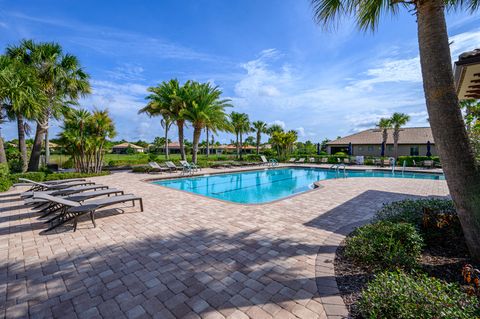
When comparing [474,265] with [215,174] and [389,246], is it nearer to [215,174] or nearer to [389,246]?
[389,246]

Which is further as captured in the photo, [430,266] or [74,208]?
[74,208]

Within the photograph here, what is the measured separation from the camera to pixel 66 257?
374 centimetres

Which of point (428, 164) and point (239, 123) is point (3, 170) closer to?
point (239, 123)

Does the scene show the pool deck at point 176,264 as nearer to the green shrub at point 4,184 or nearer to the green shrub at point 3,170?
the green shrub at point 4,184

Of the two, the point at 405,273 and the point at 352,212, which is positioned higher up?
the point at 405,273

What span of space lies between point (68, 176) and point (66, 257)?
11.9 metres

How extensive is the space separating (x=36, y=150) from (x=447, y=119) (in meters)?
19.5

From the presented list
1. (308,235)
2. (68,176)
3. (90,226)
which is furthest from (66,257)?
(68,176)

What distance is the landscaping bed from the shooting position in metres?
1.90

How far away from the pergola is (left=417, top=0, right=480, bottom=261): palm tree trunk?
3.35 feet

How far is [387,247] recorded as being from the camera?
3221 millimetres

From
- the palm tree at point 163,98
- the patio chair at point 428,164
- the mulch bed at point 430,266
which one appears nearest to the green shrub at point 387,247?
the mulch bed at point 430,266

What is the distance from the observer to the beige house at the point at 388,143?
2920 centimetres

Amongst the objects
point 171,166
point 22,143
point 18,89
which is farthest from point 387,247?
point 22,143
